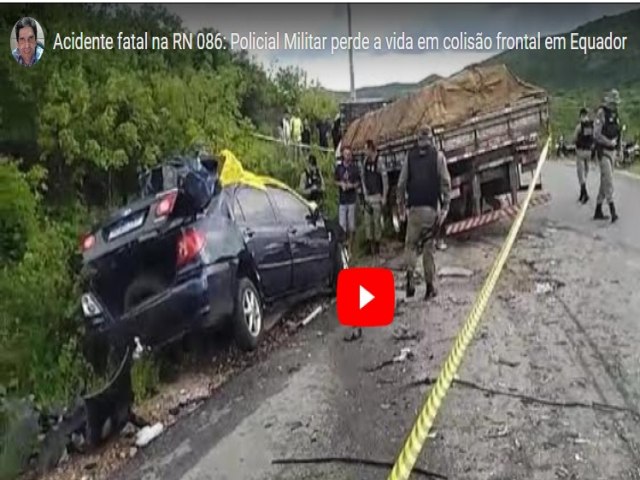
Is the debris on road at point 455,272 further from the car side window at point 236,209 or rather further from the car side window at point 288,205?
the car side window at point 236,209

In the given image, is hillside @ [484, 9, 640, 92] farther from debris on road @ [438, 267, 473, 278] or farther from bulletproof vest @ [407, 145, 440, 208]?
debris on road @ [438, 267, 473, 278]

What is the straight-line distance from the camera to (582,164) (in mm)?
2615

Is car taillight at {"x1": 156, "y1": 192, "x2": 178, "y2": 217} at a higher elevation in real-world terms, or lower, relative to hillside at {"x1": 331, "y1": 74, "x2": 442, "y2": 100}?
lower

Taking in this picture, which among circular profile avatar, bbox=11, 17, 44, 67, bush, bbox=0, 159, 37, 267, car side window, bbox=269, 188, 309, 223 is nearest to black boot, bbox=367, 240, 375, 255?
car side window, bbox=269, 188, 309, 223

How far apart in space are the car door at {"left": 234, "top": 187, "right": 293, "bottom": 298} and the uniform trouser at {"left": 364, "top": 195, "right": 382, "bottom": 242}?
0.80 feet

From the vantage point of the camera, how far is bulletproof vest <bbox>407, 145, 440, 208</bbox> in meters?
2.54

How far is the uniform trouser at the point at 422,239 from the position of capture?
254cm

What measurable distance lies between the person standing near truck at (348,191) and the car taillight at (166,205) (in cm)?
50

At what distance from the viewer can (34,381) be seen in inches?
93.9

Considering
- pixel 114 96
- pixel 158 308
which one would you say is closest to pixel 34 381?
pixel 158 308

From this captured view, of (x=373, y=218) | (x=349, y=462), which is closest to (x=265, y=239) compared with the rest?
(x=373, y=218)

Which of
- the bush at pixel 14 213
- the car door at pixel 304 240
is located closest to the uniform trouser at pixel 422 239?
the car door at pixel 304 240

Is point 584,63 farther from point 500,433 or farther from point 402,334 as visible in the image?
point 500,433

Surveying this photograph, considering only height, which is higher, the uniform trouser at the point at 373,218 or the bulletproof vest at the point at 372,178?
the bulletproof vest at the point at 372,178
